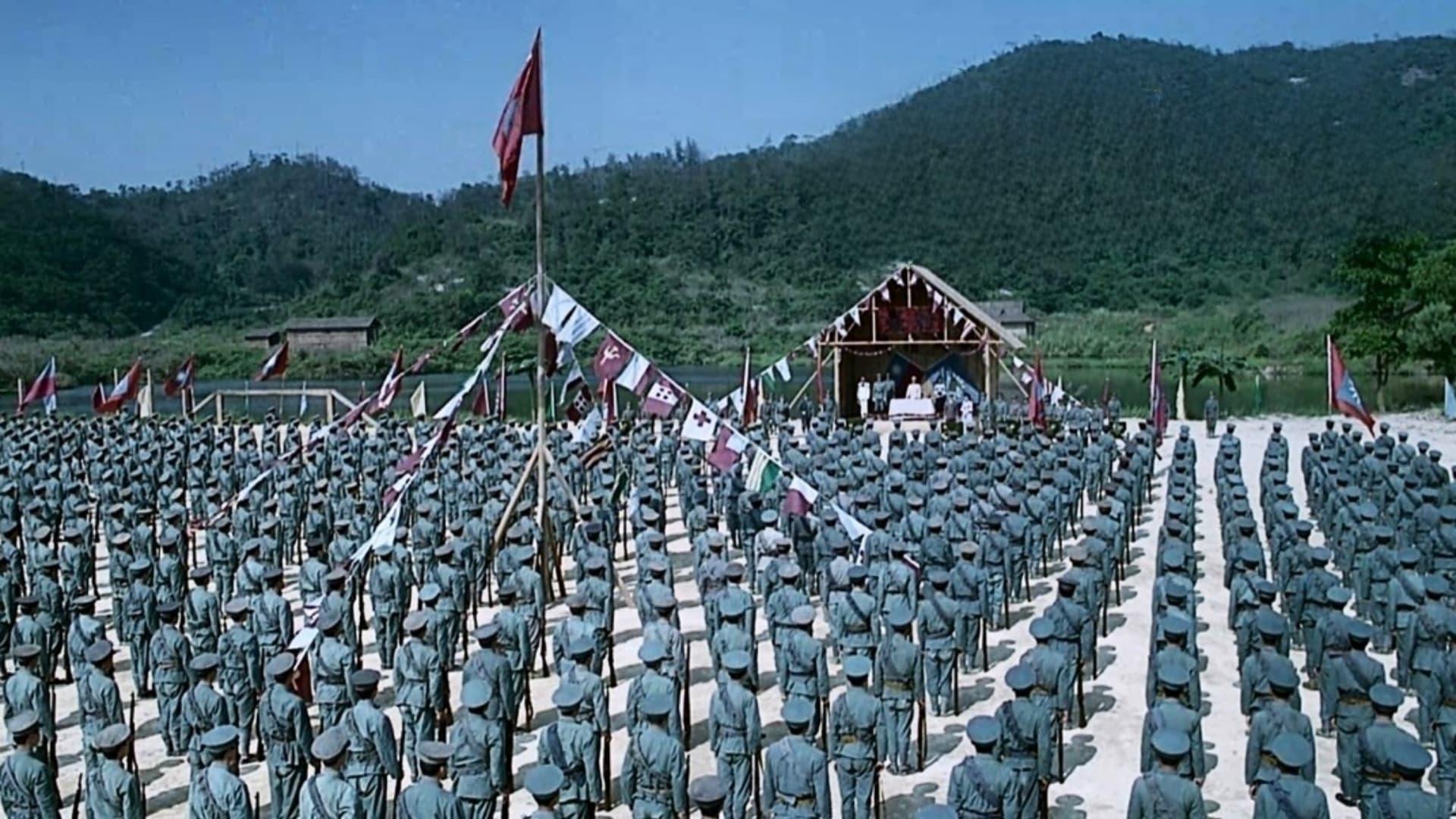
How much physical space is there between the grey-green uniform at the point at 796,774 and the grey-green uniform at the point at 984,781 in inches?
26.8

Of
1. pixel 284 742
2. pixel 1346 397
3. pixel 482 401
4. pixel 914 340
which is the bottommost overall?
pixel 284 742

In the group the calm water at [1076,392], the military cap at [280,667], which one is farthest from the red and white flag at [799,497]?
the calm water at [1076,392]

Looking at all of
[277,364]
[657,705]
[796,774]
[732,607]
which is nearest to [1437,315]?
[277,364]

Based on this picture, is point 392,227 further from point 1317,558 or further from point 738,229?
point 1317,558

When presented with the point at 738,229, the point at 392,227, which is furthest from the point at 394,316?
the point at 392,227

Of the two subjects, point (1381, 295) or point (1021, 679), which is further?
point (1381, 295)

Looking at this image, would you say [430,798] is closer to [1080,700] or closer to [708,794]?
[708,794]

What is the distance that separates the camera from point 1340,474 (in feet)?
48.0

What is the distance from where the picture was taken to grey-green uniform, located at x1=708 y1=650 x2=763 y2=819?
7.11m

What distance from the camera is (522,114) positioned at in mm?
11336

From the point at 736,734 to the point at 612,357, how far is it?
5.94 meters

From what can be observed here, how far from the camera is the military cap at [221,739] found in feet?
20.5

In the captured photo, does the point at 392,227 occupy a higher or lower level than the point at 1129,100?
lower

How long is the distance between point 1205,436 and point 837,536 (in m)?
17.6
